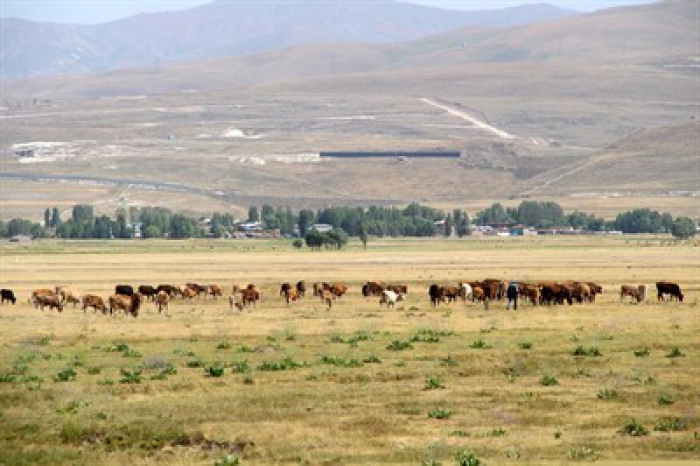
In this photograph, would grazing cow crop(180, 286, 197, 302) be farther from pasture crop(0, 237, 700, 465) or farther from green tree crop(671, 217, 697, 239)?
green tree crop(671, 217, 697, 239)

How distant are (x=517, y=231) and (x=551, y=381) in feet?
487

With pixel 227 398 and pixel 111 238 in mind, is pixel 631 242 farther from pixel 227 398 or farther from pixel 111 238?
pixel 227 398

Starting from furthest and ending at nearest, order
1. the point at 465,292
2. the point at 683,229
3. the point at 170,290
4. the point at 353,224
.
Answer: the point at 353,224 < the point at 683,229 < the point at 170,290 < the point at 465,292

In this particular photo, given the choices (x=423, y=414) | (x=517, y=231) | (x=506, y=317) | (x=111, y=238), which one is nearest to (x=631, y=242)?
(x=517, y=231)

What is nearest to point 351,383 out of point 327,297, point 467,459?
point 467,459

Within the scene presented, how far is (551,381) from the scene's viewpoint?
111 feet

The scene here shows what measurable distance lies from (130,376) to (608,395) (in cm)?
1059

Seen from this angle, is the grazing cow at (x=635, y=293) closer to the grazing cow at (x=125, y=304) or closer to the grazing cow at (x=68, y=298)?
the grazing cow at (x=125, y=304)

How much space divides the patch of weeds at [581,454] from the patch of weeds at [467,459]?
1604 mm

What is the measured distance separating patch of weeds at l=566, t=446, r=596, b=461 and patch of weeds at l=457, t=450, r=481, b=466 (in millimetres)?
1604

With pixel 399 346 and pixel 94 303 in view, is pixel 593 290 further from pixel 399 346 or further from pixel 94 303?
pixel 399 346

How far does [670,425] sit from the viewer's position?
93.9 ft

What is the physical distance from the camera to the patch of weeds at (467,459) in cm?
2462

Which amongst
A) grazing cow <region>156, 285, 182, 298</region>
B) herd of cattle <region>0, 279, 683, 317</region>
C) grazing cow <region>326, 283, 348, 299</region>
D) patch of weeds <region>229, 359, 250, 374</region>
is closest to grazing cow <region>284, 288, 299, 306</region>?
herd of cattle <region>0, 279, 683, 317</region>
